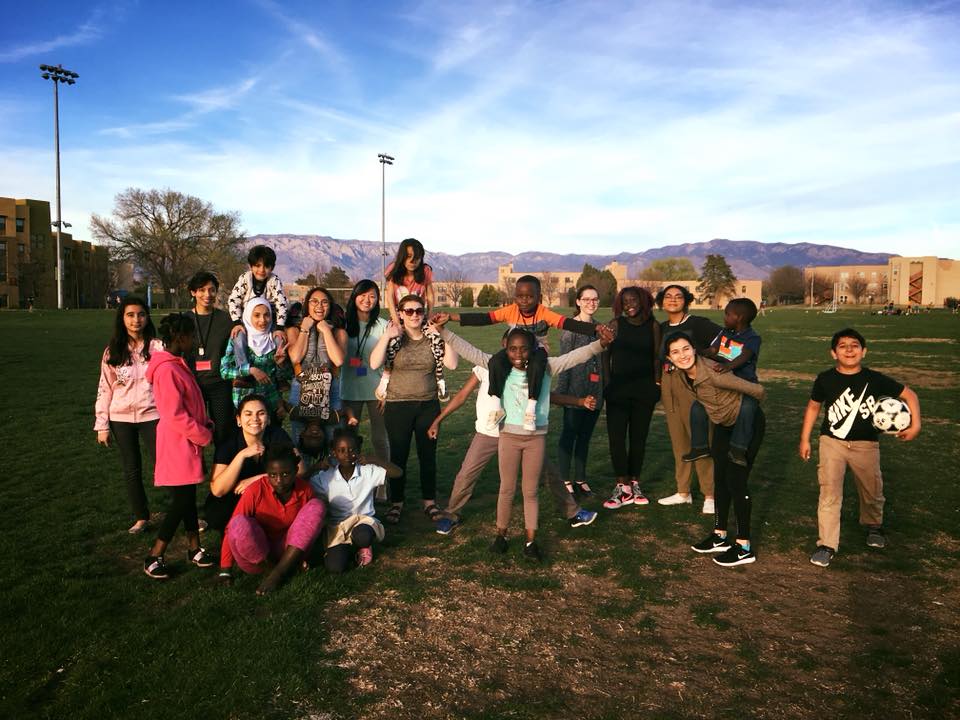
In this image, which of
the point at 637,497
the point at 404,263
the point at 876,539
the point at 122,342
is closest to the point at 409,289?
the point at 404,263

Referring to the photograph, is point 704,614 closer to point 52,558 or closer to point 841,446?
point 841,446

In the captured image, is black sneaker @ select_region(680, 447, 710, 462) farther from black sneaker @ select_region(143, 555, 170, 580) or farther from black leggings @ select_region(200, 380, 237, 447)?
black sneaker @ select_region(143, 555, 170, 580)

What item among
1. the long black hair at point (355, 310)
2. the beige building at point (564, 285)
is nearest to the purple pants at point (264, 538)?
the long black hair at point (355, 310)

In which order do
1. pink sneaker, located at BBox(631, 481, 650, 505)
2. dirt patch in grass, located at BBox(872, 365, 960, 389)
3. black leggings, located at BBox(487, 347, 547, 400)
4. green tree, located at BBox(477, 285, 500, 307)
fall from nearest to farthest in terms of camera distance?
black leggings, located at BBox(487, 347, 547, 400) < pink sneaker, located at BBox(631, 481, 650, 505) < dirt patch in grass, located at BBox(872, 365, 960, 389) < green tree, located at BBox(477, 285, 500, 307)

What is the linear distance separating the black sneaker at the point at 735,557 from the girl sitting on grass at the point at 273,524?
3032mm

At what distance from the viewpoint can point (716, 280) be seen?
102938mm

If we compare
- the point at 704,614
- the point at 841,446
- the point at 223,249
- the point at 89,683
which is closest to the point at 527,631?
the point at 704,614

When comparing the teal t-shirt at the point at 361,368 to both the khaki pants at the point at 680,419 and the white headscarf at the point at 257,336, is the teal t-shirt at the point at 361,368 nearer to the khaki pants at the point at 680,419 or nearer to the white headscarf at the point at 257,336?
the white headscarf at the point at 257,336

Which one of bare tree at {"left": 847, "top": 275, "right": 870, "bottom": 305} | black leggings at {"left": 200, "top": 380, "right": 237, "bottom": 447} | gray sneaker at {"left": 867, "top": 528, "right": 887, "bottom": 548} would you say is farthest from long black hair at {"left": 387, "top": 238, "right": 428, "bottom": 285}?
bare tree at {"left": 847, "top": 275, "right": 870, "bottom": 305}

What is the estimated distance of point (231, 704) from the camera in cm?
311

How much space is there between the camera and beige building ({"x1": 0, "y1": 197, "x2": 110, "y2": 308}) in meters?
55.6

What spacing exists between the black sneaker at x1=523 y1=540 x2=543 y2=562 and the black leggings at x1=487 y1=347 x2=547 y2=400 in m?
1.16

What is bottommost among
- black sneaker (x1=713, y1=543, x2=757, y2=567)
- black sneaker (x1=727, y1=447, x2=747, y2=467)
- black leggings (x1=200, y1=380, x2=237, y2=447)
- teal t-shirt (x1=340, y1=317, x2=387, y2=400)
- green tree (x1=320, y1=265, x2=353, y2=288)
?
black sneaker (x1=713, y1=543, x2=757, y2=567)

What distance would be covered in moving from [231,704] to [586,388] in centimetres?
422
